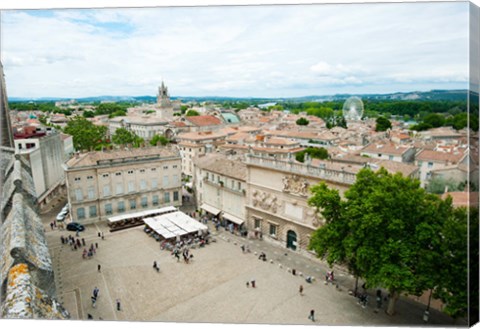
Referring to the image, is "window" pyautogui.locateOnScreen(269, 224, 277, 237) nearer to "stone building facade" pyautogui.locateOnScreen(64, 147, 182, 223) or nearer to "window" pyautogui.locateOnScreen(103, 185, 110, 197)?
"stone building facade" pyautogui.locateOnScreen(64, 147, 182, 223)

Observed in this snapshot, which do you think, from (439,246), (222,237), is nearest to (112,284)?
(222,237)

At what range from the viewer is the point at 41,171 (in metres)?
27.8

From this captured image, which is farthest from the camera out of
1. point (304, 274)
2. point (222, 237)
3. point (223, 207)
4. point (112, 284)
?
point (223, 207)

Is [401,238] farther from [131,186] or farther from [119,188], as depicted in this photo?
[119,188]

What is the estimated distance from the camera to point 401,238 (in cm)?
1151

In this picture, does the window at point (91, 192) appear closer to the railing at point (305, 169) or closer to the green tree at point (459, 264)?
the railing at point (305, 169)

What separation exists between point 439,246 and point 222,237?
13631mm

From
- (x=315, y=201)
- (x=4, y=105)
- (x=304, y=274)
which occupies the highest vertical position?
(x=4, y=105)

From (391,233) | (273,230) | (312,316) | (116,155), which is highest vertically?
(116,155)

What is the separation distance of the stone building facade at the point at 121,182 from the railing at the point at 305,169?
8942mm

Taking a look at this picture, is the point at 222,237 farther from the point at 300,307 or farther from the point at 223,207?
the point at 300,307

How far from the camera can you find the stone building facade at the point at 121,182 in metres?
23.4

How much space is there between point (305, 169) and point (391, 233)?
22.6 feet

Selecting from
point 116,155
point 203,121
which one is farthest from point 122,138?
point 203,121
